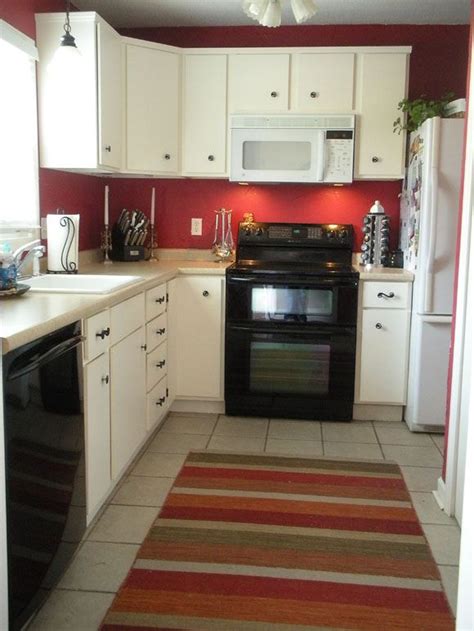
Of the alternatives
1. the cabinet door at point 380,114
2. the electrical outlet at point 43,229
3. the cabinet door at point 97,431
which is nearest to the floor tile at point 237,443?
the cabinet door at point 97,431

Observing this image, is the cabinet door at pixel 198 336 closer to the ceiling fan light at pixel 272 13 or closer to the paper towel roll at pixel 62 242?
the paper towel roll at pixel 62 242

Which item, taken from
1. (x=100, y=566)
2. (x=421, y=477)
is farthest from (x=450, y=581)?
(x=100, y=566)

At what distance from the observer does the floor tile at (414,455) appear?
3.36 meters

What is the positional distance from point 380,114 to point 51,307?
8.46 ft

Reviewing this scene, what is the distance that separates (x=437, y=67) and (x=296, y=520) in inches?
117

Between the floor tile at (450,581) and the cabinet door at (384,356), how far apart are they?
163 cm

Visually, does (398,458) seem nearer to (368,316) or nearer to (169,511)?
(368,316)

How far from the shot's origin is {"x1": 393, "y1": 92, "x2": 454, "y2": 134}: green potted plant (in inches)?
146

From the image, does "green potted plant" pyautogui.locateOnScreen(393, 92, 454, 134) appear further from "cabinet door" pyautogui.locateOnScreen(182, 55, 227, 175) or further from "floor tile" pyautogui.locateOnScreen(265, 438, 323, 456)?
"floor tile" pyautogui.locateOnScreen(265, 438, 323, 456)

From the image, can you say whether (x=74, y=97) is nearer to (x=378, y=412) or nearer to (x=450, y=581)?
(x=378, y=412)

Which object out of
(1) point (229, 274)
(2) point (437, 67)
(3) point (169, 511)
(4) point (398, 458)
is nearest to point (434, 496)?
(4) point (398, 458)

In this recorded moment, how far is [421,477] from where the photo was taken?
318 centimetres

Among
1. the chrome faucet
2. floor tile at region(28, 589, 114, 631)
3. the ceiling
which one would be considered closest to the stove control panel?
the ceiling

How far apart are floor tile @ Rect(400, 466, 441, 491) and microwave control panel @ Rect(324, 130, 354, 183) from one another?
1.75 m
